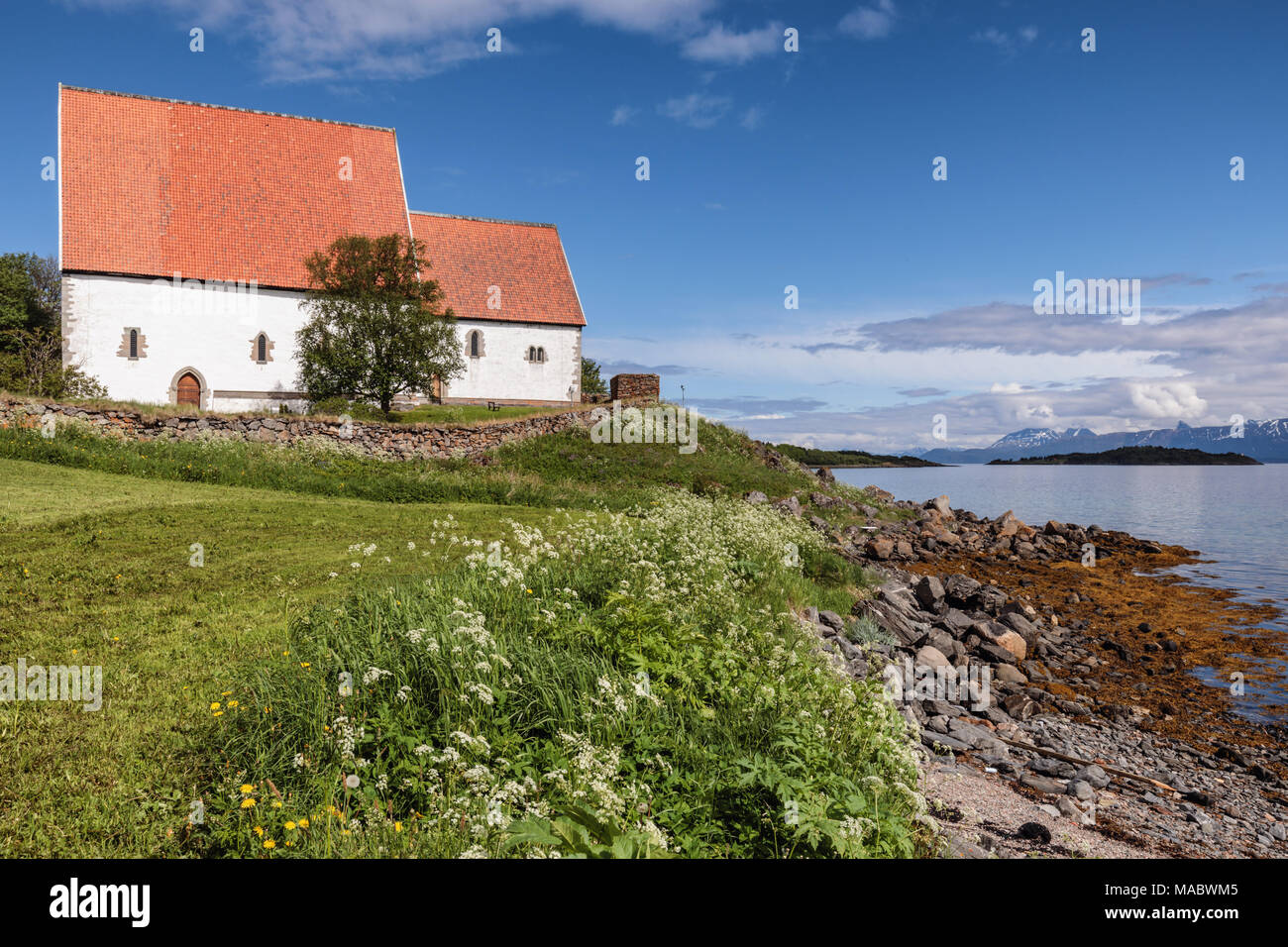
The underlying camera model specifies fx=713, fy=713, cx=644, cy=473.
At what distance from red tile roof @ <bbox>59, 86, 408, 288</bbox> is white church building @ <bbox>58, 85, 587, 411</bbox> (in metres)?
0.06

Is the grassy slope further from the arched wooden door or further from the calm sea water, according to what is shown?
the arched wooden door

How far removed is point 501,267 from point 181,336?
1891 cm

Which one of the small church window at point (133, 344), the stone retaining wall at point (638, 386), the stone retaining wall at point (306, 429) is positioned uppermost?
the small church window at point (133, 344)

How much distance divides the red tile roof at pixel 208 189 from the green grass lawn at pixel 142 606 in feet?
76.1

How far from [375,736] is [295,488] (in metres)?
16.9

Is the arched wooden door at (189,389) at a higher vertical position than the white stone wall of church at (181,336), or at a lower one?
lower

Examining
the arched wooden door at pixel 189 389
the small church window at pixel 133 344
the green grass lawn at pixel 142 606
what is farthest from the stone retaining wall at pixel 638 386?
the small church window at pixel 133 344

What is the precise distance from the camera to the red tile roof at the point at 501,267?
149ft

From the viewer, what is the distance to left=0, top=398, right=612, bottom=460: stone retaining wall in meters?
23.3

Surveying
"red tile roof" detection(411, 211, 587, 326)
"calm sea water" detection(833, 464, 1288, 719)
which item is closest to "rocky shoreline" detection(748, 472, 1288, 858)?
"calm sea water" detection(833, 464, 1288, 719)

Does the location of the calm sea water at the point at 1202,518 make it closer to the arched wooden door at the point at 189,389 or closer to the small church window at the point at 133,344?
the arched wooden door at the point at 189,389

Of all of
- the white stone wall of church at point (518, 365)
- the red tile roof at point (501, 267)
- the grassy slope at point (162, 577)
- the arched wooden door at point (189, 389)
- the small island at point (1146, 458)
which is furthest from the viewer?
the small island at point (1146, 458)
